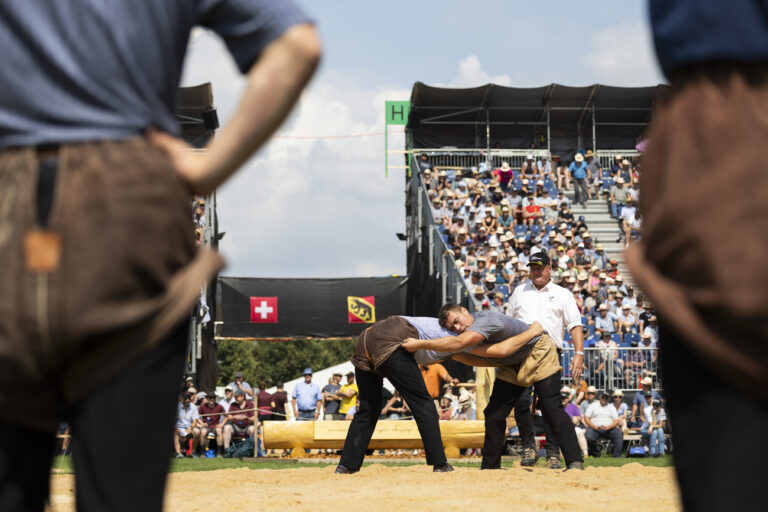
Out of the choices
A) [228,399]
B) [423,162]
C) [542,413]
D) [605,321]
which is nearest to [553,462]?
[542,413]

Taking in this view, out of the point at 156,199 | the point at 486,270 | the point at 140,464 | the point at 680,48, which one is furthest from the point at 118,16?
the point at 486,270

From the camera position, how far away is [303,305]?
27375 millimetres

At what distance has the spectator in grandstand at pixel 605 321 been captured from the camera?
20078 mm

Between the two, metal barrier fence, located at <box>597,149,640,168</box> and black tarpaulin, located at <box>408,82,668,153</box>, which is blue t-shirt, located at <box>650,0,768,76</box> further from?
metal barrier fence, located at <box>597,149,640,168</box>

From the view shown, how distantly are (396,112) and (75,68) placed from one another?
121 ft

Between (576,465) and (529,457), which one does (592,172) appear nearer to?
(529,457)

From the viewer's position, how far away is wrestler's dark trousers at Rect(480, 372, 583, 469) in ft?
30.2

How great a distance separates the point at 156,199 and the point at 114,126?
0.57 feet

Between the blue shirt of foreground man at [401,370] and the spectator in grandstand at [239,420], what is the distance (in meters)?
7.77

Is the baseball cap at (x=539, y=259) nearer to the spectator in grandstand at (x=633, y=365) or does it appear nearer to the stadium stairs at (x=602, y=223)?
the spectator in grandstand at (x=633, y=365)

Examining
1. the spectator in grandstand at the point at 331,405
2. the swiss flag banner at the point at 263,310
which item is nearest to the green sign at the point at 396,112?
the swiss flag banner at the point at 263,310

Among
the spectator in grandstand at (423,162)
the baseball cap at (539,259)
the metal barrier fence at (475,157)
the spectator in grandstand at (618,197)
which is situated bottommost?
the baseball cap at (539,259)

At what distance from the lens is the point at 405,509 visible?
587 cm

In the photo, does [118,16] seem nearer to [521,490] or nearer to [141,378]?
[141,378]
